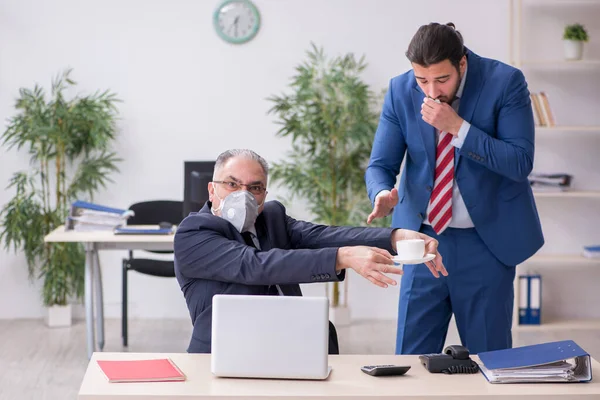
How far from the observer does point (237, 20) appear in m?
6.03

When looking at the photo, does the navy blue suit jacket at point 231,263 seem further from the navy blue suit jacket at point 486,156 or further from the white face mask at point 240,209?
the navy blue suit jacket at point 486,156

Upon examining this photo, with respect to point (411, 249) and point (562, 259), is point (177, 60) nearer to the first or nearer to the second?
point (562, 259)

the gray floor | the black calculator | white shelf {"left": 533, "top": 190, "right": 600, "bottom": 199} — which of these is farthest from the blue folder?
white shelf {"left": 533, "top": 190, "right": 600, "bottom": 199}

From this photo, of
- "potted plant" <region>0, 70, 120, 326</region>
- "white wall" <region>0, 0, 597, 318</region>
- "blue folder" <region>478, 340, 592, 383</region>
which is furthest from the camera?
"white wall" <region>0, 0, 597, 318</region>

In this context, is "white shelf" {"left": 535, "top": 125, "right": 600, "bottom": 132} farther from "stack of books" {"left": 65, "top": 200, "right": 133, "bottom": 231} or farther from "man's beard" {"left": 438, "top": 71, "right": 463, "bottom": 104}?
"man's beard" {"left": 438, "top": 71, "right": 463, "bottom": 104}

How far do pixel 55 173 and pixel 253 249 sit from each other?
3.99m

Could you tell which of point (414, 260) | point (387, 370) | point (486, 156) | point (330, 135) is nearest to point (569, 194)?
point (330, 135)

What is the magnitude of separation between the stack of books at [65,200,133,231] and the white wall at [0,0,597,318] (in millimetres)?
1073

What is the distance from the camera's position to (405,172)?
3047 millimetres

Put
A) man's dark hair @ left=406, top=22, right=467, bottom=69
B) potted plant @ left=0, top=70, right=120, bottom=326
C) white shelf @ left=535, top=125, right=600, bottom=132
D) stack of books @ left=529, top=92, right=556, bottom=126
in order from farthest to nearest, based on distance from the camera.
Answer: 1. stack of books @ left=529, top=92, right=556, bottom=126
2. white shelf @ left=535, top=125, right=600, bottom=132
3. potted plant @ left=0, top=70, right=120, bottom=326
4. man's dark hair @ left=406, top=22, right=467, bottom=69

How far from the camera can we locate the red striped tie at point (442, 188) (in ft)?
9.45

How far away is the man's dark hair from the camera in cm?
267

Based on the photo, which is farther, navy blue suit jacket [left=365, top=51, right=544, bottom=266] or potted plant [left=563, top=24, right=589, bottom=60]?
potted plant [left=563, top=24, right=589, bottom=60]

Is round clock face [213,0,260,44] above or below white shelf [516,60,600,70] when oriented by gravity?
above
